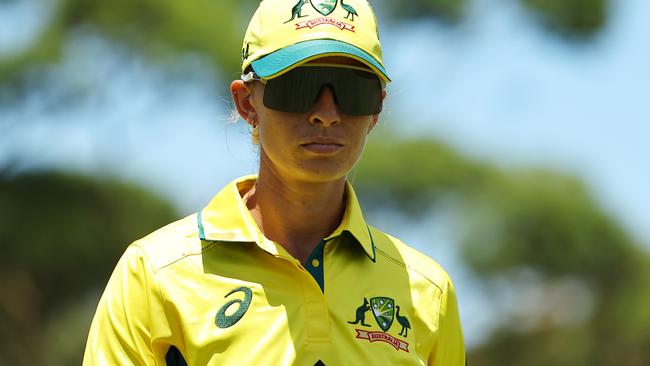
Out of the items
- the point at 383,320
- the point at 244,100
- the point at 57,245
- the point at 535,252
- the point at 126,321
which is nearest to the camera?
the point at 126,321

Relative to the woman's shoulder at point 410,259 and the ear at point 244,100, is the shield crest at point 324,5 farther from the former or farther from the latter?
the woman's shoulder at point 410,259

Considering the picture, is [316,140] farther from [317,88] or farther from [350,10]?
[350,10]

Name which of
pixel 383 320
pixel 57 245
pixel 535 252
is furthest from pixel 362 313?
pixel 535 252

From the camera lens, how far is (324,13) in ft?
12.0

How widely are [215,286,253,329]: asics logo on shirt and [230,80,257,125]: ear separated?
1.50 feet

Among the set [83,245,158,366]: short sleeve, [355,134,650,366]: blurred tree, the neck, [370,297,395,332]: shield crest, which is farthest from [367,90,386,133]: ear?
[355,134,650,366]: blurred tree

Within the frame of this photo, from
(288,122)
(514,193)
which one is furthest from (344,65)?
(514,193)

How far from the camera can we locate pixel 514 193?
15.7 meters

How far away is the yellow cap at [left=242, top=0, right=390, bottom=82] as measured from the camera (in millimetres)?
3566

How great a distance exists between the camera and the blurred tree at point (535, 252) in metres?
14.9

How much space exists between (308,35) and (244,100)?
278 millimetres

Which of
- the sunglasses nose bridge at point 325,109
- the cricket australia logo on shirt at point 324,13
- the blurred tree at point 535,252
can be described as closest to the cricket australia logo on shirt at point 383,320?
the sunglasses nose bridge at point 325,109

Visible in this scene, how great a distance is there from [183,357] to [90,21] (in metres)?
11.2

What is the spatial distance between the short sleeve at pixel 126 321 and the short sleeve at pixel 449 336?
0.72 meters
